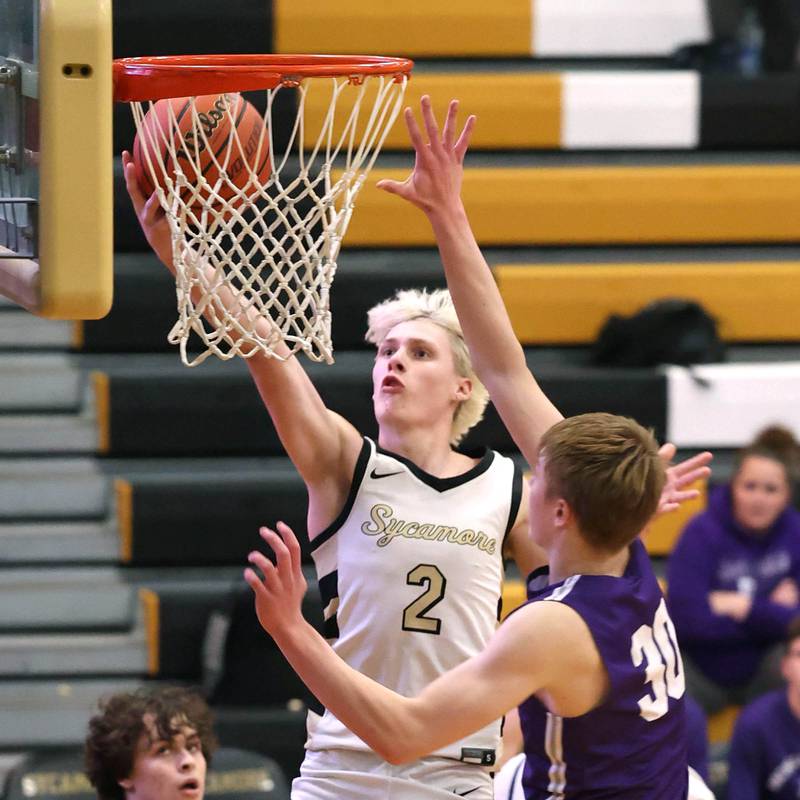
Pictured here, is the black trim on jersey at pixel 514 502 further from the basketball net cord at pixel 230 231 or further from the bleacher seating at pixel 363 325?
the bleacher seating at pixel 363 325

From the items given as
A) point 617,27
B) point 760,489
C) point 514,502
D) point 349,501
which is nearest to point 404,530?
point 349,501

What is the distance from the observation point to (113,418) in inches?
241

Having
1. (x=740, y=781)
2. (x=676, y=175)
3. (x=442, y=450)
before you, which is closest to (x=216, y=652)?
(x=740, y=781)

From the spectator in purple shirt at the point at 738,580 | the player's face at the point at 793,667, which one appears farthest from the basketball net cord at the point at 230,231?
the spectator in purple shirt at the point at 738,580

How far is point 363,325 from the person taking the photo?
6.41 meters

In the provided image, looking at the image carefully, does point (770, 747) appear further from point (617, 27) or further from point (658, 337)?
Result: point (617, 27)

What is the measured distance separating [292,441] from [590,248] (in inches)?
148

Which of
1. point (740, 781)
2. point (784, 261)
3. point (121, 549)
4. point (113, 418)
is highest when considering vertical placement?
point (784, 261)

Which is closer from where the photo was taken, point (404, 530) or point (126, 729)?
point (404, 530)

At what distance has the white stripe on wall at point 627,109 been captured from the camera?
692 cm

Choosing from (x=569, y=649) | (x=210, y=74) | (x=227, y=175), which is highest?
(x=210, y=74)

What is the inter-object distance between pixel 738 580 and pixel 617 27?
8.58ft

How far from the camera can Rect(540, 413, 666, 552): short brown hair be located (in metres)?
2.61

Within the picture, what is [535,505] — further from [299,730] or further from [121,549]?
[121,549]
